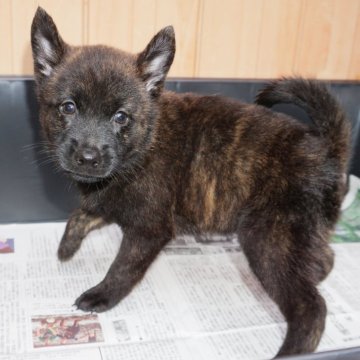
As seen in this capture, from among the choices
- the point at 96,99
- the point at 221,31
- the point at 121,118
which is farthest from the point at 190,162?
the point at 221,31

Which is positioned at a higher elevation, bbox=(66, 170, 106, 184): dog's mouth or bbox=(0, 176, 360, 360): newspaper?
bbox=(66, 170, 106, 184): dog's mouth

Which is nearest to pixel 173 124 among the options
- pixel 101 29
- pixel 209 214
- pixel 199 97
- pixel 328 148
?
pixel 199 97

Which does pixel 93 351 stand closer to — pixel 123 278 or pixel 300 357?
pixel 123 278

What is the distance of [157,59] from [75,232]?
0.74m

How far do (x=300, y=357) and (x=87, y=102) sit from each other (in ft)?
2.91

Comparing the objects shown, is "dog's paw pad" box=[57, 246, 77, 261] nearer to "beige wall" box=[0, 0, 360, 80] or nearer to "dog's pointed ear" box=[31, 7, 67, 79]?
"dog's pointed ear" box=[31, 7, 67, 79]

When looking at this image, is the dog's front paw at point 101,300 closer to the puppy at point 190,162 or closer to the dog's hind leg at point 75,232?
the puppy at point 190,162

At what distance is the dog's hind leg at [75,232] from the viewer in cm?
198

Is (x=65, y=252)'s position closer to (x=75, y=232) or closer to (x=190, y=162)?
(x=75, y=232)

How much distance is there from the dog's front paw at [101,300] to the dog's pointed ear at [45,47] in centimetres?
72

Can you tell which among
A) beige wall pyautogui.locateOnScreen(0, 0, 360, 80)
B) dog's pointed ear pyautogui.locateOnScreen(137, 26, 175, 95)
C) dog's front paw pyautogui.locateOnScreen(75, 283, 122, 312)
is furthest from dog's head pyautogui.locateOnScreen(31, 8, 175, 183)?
beige wall pyautogui.locateOnScreen(0, 0, 360, 80)

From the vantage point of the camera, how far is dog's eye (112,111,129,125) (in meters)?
1.57

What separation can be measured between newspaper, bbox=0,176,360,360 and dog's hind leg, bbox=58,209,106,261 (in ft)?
0.17

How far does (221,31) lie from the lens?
241 cm
